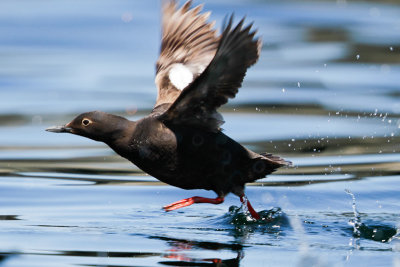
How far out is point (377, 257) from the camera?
6719mm

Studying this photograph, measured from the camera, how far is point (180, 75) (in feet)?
28.3

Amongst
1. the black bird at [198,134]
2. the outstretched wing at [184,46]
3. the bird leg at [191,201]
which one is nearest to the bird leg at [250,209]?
the black bird at [198,134]

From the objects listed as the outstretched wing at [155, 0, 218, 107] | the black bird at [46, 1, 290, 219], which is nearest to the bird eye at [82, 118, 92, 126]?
the black bird at [46, 1, 290, 219]

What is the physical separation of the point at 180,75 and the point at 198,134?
4.48 ft

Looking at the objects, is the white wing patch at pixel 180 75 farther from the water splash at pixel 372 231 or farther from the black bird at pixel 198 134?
the water splash at pixel 372 231

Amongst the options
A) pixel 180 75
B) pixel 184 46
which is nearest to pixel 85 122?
pixel 180 75

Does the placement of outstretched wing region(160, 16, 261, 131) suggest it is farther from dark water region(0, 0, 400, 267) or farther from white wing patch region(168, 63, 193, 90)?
white wing patch region(168, 63, 193, 90)

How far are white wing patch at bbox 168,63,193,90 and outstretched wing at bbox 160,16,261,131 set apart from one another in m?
1.21

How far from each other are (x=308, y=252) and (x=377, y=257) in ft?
1.56

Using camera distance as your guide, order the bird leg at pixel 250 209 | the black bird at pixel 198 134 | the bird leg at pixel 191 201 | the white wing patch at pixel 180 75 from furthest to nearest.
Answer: the white wing patch at pixel 180 75
the bird leg at pixel 250 209
the bird leg at pixel 191 201
the black bird at pixel 198 134

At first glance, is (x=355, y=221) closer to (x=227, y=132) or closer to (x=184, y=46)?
(x=184, y=46)

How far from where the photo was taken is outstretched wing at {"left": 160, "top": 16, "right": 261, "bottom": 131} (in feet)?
21.6

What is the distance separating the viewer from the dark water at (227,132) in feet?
23.5

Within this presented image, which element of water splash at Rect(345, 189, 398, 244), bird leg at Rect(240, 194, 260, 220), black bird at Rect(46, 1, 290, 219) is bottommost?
water splash at Rect(345, 189, 398, 244)
